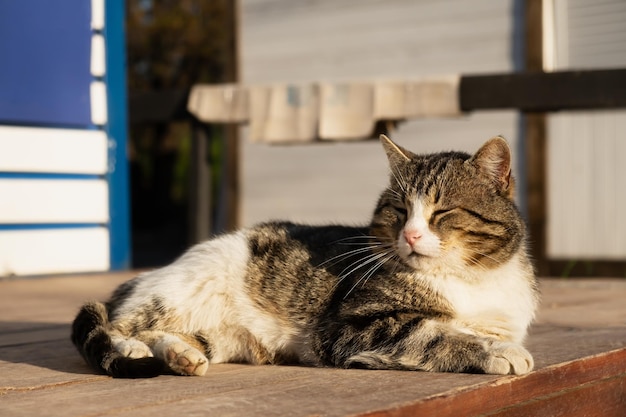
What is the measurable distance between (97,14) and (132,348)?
3.86 meters

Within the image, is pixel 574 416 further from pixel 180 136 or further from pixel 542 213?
pixel 180 136

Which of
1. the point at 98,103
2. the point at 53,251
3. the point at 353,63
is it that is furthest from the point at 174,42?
the point at 53,251

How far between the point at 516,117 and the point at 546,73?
2996 millimetres

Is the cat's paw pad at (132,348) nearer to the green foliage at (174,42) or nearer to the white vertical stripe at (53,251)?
the white vertical stripe at (53,251)

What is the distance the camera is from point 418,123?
364 inches

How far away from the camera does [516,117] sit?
28.0ft

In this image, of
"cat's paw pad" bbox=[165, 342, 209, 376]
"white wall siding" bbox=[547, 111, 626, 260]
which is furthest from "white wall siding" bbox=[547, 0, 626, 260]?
"cat's paw pad" bbox=[165, 342, 209, 376]

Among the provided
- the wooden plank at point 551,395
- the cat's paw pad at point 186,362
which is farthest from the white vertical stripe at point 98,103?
the wooden plank at point 551,395

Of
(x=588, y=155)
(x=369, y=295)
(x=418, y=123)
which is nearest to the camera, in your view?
(x=369, y=295)

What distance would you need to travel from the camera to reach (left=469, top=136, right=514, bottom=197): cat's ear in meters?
2.94

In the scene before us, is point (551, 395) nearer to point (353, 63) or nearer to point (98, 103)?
point (98, 103)

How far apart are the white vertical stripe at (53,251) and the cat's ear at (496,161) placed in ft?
12.0

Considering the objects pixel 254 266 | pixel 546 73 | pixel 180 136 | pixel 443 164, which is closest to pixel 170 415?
pixel 254 266

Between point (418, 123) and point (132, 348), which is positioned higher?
point (418, 123)
